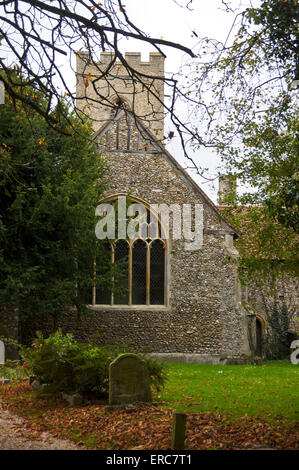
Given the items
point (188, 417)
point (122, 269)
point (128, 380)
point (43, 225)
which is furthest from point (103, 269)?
point (188, 417)

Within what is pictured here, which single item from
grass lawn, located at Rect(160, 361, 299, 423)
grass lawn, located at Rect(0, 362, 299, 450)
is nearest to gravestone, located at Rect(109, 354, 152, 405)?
grass lawn, located at Rect(0, 362, 299, 450)

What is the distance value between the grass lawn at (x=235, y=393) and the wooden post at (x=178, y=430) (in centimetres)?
176

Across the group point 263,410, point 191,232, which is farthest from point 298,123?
point 191,232

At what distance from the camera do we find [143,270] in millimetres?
15883

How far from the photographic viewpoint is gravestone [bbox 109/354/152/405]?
22.9 feet

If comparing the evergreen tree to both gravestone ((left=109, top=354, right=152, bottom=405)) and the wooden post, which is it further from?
the wooden post

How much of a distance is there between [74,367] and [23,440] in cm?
186

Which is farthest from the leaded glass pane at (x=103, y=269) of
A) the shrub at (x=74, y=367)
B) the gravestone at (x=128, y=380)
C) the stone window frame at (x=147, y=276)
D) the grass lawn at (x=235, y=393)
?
the gravestone at (x=128, y=380)

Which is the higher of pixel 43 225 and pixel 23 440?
pixel 43 225

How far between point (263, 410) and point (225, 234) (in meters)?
9.22

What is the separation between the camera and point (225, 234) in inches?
624

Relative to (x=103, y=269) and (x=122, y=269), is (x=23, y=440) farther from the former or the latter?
(x=122, y=269)

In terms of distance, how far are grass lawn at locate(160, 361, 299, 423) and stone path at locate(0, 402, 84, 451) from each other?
202 cm

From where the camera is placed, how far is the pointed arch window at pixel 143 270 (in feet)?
51.0
